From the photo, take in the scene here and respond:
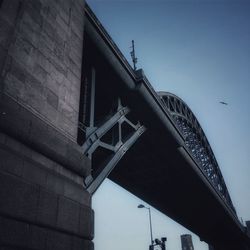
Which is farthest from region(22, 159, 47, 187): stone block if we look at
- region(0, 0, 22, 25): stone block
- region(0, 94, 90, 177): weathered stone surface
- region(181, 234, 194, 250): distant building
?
region(181, 234, 194, 250): distant building

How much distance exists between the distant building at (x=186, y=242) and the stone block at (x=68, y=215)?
232 feet

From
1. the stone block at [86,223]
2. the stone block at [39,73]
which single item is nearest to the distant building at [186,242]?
the stone block at [86,223]

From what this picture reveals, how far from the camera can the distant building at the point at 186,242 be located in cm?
6781

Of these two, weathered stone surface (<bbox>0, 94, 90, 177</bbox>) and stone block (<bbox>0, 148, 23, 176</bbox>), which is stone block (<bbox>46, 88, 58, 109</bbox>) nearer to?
weathered stone surface (<bbox>0, 94, 90, 177</bbox>)

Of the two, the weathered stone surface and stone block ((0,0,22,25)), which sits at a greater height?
stone block ((0,0,22,25))

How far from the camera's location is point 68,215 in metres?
4.14

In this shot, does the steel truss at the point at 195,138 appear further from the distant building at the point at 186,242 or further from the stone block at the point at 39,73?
the distant building at the point at 186,242

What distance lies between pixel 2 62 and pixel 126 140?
6377 millimetres

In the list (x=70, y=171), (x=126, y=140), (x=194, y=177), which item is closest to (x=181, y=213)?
(x=194, y=177)

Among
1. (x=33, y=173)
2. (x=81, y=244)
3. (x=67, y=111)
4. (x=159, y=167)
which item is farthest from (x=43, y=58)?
(x=159, y=167)

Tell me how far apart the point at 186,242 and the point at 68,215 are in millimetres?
72452

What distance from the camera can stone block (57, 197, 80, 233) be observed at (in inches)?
156

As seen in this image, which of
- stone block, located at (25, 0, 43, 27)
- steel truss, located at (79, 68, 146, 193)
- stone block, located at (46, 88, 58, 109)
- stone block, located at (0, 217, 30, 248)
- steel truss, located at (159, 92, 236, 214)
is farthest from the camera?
steel truss, located at (159, 92, 236, 214)

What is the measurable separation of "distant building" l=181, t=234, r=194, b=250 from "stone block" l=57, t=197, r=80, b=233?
7084 centimetres
